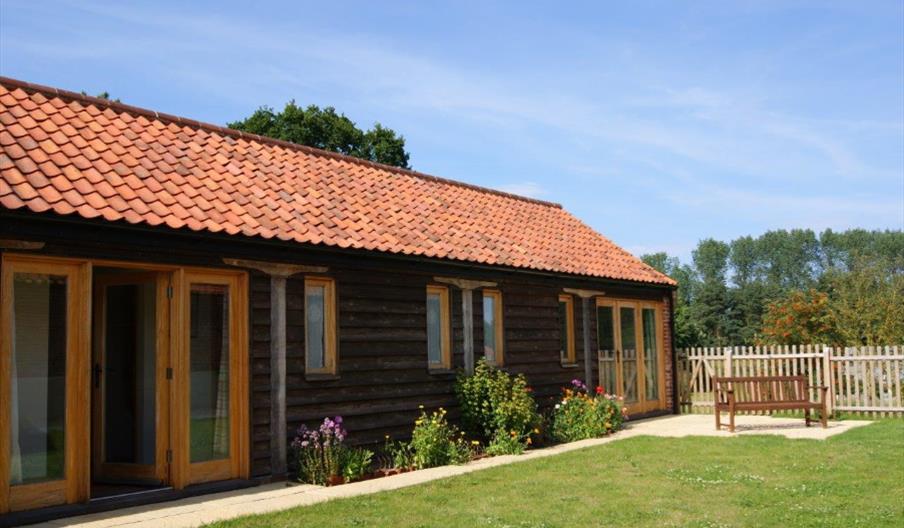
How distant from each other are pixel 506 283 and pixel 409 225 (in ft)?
6.99

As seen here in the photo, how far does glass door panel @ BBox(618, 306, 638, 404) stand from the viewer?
18703mm

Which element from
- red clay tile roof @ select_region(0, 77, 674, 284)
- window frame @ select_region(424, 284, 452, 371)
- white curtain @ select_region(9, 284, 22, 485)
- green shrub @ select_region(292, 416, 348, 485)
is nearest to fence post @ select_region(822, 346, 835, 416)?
red clay tile roof @ select_region(0, 77, 674, 284)

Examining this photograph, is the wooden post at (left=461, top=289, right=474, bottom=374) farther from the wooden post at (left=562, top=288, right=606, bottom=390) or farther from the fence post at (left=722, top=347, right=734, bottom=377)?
the fence post at (left=722, top=347, right=734, bottom=377)

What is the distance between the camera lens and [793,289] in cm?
6488

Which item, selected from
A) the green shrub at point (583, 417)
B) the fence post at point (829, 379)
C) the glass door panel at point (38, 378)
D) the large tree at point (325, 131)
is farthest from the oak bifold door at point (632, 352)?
the large tree at point (325, 131)

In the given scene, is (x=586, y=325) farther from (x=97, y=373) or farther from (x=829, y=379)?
(x=97, y=373)

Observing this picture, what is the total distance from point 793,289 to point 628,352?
5024cm

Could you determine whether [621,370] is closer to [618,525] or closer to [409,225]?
[409,225]

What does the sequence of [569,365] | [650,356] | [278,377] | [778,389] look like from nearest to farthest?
[278,377] < [778,389] < [569,365] < [650,356]

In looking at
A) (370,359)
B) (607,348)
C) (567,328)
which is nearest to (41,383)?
(370,359)

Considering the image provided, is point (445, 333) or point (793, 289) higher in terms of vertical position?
point (793, 289)

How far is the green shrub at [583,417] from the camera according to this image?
15.3 m

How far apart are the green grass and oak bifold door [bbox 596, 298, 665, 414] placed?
5.13 meters

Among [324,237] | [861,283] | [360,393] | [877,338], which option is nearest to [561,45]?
[324,237]
